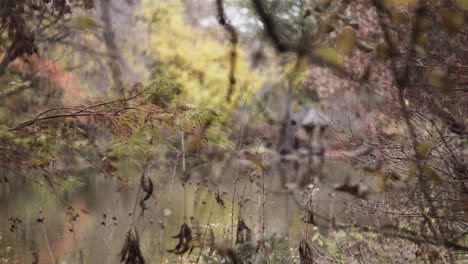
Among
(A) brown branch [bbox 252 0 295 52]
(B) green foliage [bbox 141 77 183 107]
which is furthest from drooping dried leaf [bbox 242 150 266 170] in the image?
(B) green foliage [bbox 141 77 183 107]

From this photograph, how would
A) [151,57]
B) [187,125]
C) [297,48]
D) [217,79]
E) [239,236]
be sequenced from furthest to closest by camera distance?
[151,57] → [217,79] → [187,125] → [239,236] → [297,48]

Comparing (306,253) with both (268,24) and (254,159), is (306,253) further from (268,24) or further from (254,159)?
(268,24)

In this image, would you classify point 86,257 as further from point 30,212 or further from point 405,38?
point 405,38

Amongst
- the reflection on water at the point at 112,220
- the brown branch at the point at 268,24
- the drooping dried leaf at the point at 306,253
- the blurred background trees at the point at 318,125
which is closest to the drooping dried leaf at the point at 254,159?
the blurred background trees at the point at 318,125

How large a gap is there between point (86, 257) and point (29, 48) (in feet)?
13.8

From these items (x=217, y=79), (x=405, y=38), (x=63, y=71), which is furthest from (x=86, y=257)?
(x=217, y=79)

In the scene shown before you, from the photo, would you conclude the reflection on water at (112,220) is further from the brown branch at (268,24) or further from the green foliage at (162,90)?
the brown branch at (268,24)

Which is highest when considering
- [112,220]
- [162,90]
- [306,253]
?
[162,90]

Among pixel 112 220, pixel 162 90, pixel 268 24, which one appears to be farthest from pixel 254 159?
pixel 112 220

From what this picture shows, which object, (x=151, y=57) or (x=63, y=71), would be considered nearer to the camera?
(x=63, y=71)

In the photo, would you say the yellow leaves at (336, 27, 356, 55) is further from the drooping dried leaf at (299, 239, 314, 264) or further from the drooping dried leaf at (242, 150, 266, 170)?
the drooping dried leaf at (299, 239, 314, 264)

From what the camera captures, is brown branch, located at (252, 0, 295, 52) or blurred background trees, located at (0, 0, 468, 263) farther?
blurred background trees, located at (0, 0, 468, 263)

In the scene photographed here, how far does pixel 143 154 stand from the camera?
3.91m

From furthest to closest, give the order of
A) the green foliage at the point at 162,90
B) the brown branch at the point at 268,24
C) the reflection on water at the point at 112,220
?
the reflection on water at the point at 112,220, the green foliage at the point at 162,90, the brown branch at the point at 268,24
